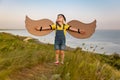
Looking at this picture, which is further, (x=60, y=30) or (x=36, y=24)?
(x=60, y=30)

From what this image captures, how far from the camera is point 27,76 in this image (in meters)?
7.14

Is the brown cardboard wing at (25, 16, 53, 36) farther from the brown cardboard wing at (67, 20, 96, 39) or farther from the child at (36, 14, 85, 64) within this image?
the brown cardboard wing at (67, 20, 96, 39)

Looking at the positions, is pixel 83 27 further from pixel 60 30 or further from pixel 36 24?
pixel 36 24

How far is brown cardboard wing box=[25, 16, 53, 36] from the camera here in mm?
8672

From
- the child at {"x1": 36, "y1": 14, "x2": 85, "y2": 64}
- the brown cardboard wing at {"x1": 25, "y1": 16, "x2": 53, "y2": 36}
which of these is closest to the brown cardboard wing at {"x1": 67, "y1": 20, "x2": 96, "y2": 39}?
the child at {"x1": 36, "y1": 14, "x2": 85, "y2": 64}

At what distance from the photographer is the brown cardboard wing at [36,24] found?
28.5ft

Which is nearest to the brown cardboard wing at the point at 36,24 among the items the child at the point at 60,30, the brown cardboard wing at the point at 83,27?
the child at the point at 60,30

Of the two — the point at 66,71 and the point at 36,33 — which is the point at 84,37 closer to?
the point at 36,33

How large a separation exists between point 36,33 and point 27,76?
2013 millimetres

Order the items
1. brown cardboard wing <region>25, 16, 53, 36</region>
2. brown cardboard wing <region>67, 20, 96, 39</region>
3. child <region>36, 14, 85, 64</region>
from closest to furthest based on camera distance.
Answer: brown cardboard wing <region>25, 16, 53, 36</region>
brown cardboard wing <region>67, 20, 96, 39</region>
child <region>36, 14, 85, 64</region>

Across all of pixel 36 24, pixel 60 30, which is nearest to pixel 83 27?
pixel 60 30

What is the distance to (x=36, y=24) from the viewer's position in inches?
352

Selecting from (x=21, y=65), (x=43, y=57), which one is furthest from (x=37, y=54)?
(x=21, y=65)

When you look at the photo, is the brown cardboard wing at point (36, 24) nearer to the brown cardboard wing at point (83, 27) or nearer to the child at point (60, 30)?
the child at point (60, 30)
